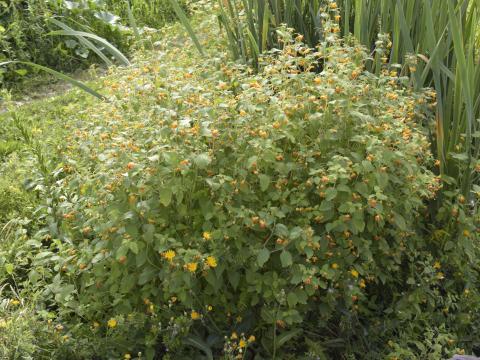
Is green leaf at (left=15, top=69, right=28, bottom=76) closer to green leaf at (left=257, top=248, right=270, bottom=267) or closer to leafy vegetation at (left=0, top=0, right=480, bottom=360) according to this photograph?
leafy vegetation at (left=0, top=0, right=480, bottom=360)

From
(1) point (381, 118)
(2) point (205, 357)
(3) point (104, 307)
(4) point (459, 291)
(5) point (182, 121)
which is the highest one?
(5) point (182, 121)

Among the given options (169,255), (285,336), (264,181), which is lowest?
(285,336)

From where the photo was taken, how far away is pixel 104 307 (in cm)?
243

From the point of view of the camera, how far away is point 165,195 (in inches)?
Result: 83.1

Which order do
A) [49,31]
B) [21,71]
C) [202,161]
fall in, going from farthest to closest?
1. [49,31]
2. [21,71]
3. [202,161]

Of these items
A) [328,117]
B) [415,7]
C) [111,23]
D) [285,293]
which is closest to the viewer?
[285,293]

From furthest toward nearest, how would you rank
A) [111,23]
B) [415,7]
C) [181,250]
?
[111,23], [415,7], [181,250]

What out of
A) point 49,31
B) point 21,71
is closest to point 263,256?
point 21,71

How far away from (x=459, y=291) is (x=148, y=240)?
5.02 feet

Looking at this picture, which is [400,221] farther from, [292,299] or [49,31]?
[49,31]

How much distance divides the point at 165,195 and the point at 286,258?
0.48 m

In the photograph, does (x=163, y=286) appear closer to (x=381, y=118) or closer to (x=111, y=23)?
(x=381, y=118)

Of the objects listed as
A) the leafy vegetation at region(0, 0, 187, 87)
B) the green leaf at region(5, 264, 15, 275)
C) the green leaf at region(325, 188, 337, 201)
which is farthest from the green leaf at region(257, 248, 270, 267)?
the leafy vegetation at region(0, 0, 187, 87)

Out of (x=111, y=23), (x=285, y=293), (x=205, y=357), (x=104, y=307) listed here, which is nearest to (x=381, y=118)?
(x=285, y=293)
